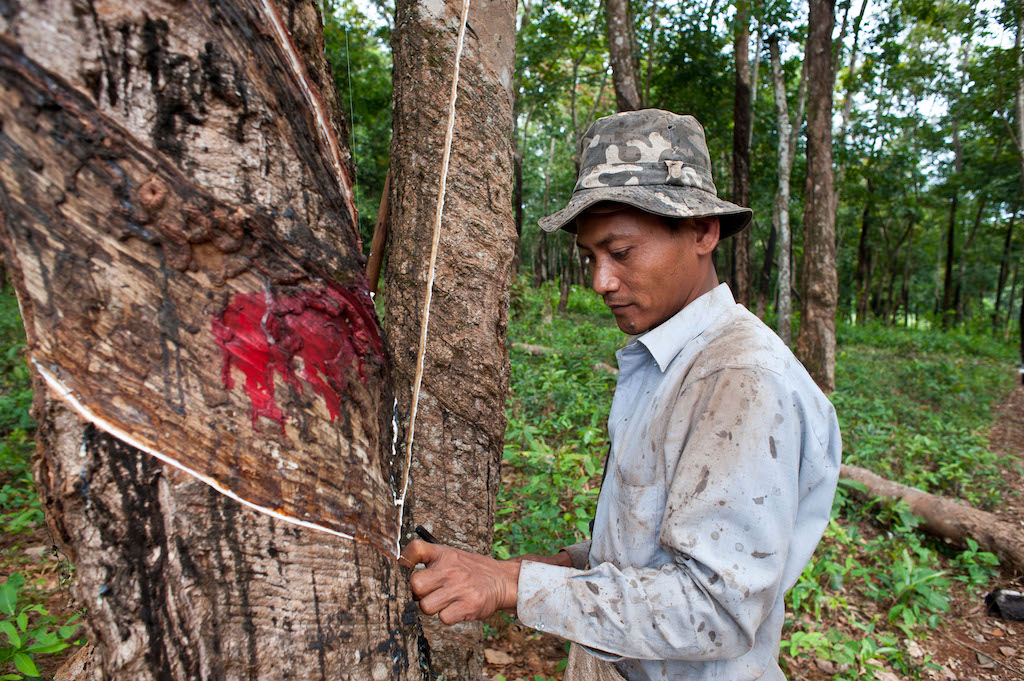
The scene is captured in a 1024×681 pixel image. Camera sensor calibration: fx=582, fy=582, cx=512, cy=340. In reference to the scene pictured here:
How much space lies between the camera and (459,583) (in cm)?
109

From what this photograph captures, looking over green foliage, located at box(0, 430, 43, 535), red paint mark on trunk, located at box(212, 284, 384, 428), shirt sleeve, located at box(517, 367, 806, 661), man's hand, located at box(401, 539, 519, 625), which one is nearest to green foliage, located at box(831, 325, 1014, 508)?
shirt sleeve, located at box(517, 367, 806, 661)

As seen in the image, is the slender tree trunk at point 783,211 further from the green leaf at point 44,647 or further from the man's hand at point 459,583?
the green leaf at point 44,647

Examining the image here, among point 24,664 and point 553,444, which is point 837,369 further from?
point 24,664

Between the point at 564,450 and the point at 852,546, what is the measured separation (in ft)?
6.27

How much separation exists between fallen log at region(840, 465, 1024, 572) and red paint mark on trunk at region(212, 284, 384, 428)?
15.0ft

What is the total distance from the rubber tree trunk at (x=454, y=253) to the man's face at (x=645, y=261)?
0.39 m

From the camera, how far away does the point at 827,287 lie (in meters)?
7.15

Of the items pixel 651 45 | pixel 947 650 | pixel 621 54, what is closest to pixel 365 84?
pixel 651 45

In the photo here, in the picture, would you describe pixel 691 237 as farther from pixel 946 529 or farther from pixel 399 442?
pixel 946 529

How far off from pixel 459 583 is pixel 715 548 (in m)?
0.47

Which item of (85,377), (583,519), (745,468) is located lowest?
(583,519)

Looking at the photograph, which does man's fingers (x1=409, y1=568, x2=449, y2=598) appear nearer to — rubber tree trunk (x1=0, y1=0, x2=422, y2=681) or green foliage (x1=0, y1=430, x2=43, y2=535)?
rubber tree trunk (x1=0, y1=0, x2=422, y2=681)

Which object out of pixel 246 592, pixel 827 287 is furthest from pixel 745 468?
pixel 827 287

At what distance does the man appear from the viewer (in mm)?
1002
